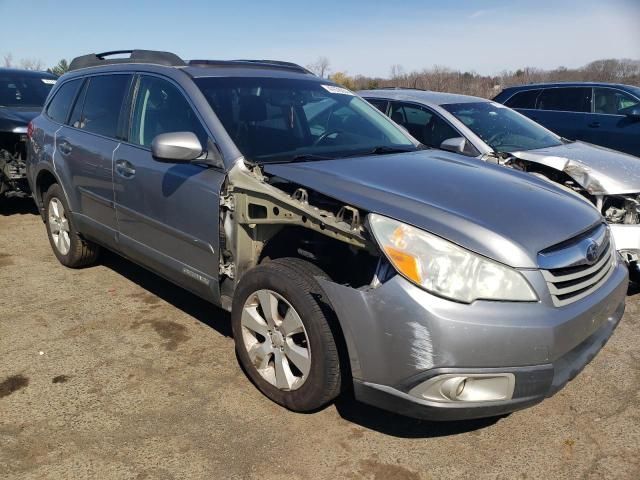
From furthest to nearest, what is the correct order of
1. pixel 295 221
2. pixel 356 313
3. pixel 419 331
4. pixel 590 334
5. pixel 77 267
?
pixel 77 267 < pixel 295 221 < pixel 590 334 < pixel 356 313 < pixel 419 331

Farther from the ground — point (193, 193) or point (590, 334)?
point (193, 193)

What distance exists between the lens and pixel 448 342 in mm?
2172

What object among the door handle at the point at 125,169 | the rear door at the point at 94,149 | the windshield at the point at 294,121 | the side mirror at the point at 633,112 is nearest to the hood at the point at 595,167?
the windshield at the point at 294,121

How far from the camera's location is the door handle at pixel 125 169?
361 centimetres

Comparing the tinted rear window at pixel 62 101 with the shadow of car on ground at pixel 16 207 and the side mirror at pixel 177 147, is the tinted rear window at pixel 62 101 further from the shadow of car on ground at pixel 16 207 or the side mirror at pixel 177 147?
the shadow of car on ground at pixel 16 207

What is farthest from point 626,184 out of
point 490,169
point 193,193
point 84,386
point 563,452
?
point 84,386

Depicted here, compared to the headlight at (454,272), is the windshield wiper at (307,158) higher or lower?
higher

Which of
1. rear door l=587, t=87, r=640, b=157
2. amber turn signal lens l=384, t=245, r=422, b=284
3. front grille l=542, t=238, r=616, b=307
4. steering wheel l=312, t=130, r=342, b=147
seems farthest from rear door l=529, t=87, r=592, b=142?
amber turn signal lens l=384, t=245, r=422, b=284

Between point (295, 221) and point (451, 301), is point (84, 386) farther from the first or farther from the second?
point (451, 301)

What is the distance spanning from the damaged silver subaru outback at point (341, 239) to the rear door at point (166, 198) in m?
0.01

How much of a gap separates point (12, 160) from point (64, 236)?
2.34m

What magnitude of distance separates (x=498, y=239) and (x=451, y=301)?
1.13ft

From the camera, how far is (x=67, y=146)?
4410 mm

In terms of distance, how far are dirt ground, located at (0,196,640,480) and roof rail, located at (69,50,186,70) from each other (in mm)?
1826
